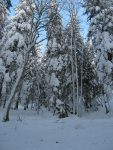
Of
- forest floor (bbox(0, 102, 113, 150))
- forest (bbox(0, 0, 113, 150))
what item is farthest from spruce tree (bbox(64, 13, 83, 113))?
forest floor (bbox(0, 102, 113, 150))

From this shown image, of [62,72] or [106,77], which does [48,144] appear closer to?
[106,77]

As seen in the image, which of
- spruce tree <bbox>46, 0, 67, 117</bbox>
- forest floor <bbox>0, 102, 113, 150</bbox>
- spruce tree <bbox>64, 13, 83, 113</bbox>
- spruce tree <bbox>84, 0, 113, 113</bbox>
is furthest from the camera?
spruce tree <bbox>64, 13, 83, 113</bbox>

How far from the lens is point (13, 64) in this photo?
3766 centimetres

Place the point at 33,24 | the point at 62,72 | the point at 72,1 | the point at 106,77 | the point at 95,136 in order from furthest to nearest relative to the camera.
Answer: the point at 62,72 → the point at 72,1 → the point at 106,77 → the point at 33,24 → the point at 95,136

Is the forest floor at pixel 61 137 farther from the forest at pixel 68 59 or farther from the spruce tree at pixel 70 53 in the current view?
the spruce tree at pixel 70 53

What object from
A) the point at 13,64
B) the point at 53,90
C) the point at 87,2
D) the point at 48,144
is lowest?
the point at 48,144

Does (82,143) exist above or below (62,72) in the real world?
below

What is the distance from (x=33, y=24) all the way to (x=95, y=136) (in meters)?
11.9

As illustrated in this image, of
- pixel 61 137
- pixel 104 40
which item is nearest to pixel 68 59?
pixel 104 40

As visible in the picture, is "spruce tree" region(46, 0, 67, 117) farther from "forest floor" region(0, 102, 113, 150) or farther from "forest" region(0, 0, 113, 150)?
"forest floor" region(0, 102, 113, 150)

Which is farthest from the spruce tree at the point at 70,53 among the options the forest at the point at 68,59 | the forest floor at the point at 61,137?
the forest floor at the point at 61,137

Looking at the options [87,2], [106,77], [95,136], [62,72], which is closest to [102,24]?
[87,2]

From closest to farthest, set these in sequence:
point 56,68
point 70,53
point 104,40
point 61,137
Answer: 1. point 61,137
2. point 104,40
3. point 56,68
4. point 70,53

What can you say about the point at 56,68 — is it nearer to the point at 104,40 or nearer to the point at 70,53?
the point at 70,53
